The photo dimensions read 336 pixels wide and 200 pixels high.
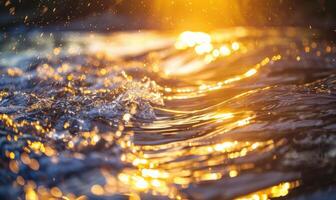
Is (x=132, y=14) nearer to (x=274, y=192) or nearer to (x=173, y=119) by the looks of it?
(x=173, y=119)

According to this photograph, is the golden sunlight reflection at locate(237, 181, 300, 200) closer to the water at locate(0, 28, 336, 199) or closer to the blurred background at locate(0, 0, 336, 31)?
the water at locate(0, 28, 336, 199)

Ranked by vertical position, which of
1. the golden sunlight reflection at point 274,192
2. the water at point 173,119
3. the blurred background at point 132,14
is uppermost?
the blurred background at point 132,14

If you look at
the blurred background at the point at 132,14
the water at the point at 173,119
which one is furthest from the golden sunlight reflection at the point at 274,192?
the blurred background at the point at 132,14

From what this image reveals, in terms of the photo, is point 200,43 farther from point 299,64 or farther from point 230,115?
point 230,115

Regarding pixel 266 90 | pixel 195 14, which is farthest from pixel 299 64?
pixel 195 14

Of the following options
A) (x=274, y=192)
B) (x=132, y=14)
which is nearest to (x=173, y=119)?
(x=274, y=192)

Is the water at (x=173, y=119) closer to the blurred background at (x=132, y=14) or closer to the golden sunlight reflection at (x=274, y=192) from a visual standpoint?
the golden sunlight reflection at (x=274, y=192)
